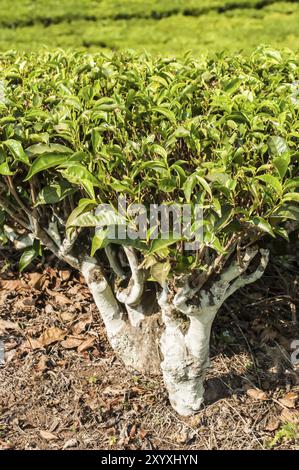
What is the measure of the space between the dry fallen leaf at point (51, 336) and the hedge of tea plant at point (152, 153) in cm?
41

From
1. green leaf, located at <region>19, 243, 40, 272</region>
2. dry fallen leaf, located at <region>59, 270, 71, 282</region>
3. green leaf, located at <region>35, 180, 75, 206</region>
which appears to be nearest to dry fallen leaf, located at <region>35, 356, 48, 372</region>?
green leaf, located at <region>19, 243, 40, 272</region>

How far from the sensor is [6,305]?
3.61m

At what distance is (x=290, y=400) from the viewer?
10.1 feet

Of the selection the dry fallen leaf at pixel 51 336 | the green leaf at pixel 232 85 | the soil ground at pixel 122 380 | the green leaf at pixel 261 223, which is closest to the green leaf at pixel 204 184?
the green leaf at pixel 261 223

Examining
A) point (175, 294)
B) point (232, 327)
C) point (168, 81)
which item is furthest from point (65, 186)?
point (232, 327)

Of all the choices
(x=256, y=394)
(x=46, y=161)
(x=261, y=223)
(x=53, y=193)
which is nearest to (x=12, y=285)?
(x=53, y=193)

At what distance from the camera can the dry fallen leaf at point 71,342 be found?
336cm

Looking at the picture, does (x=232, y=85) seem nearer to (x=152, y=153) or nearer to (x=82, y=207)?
(x=152, y=153)

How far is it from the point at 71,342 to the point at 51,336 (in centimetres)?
12

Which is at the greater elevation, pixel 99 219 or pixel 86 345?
pixel 99 219

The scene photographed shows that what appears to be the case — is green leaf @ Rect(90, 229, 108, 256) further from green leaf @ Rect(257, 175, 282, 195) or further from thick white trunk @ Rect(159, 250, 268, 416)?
green leaf @ Rect(257, 175, 282, 195)

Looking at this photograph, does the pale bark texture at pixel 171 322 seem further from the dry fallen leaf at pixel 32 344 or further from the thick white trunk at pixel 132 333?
the dry fallen leaf at pixel 32 344

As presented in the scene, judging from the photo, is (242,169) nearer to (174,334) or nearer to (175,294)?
(175,294)

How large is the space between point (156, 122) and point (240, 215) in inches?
25.1
